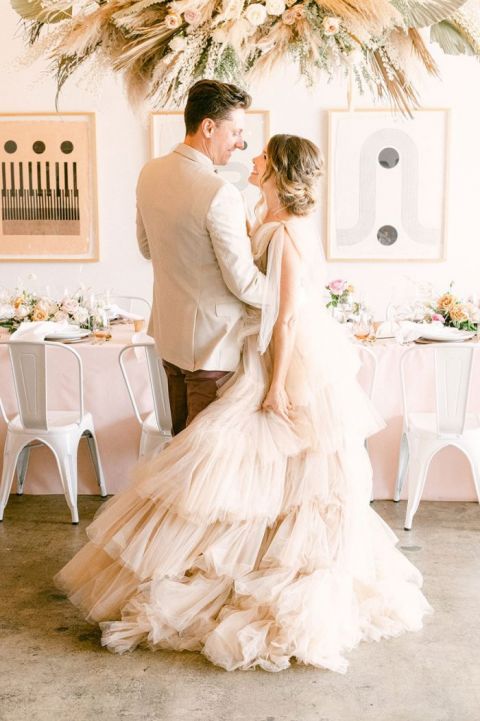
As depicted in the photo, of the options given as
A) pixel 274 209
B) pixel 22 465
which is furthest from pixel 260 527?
pixel 22 465

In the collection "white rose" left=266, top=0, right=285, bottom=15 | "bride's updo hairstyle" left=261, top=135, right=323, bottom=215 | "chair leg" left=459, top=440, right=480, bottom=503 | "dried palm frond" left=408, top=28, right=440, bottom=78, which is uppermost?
"white rose" left=266, top=0, right=285, bottom=15

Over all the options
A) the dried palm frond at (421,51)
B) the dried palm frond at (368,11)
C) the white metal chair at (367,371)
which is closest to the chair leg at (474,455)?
the white metal chair at (367,371)

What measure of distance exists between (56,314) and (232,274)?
7.36 ft

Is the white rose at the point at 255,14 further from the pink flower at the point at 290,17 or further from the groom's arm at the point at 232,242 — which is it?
the groom's arm at the point at 232,242

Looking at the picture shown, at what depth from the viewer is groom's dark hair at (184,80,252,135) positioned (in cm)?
253

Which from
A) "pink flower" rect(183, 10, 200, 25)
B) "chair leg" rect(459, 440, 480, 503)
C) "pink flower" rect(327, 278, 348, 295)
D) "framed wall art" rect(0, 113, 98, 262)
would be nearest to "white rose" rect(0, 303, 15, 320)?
"framed wall art" rect(0, 113, 98, 262)

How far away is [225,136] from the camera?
102 inches

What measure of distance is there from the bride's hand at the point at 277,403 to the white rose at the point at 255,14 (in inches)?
42.6

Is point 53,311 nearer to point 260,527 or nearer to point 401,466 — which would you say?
point 401,466

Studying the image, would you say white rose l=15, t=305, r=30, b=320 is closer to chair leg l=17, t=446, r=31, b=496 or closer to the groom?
chair leg l=17, t=446, r=31, b=496

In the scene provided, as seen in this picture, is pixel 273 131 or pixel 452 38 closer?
pixel 452 38

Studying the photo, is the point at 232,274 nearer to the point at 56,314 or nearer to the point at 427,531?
the point at 427,531

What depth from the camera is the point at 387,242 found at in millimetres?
6152

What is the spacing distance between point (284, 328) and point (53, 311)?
225cm
